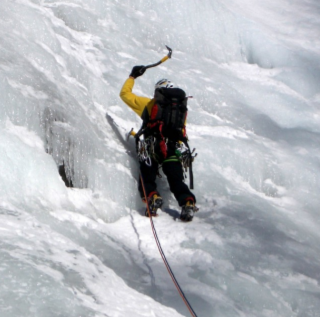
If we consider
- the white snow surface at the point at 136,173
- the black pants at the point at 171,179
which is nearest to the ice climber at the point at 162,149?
the black pants at the point at 171,179

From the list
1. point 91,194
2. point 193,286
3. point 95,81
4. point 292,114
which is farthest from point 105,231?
point 292,114

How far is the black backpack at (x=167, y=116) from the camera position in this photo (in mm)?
4988

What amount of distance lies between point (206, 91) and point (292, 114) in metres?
1.39

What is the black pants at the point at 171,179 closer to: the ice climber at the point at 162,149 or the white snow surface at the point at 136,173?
the ice climber at the point at 162,149

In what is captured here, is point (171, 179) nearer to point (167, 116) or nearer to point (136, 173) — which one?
point (136, 173)

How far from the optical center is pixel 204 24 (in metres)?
8.27

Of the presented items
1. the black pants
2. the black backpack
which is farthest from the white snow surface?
the black backpack

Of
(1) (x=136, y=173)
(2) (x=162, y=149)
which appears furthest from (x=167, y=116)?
(1) (x=136, y=173)

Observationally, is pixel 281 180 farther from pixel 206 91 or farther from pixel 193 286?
pixel 193 286

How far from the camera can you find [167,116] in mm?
4980

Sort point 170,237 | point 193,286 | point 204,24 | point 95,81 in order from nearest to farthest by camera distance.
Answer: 1. point 193,286
2. point 170,237
3. point 95,81
4. point 204,24

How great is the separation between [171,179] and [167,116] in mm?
607

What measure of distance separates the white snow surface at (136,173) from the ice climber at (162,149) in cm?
16

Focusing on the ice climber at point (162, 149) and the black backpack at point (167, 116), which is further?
the black backpack at point (167, 116)
